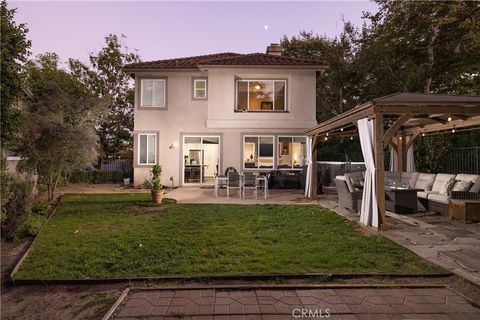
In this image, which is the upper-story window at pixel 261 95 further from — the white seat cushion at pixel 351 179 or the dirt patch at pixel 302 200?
the white seat cushion at pixel 351 179

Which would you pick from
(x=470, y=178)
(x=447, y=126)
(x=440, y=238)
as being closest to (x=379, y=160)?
(x=440, y=238)

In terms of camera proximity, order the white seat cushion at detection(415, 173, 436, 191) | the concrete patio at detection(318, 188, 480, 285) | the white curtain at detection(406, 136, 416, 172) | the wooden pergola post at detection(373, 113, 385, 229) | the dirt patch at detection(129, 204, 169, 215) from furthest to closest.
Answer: the white curtain at detection(406, 136, 416, 172) → the white seat cushion at detection(415, 173, 436, 191) → the dirt patch at detection(129, 204, 169, 215) → the wooden pergola post at detection(373, 113, 385, 229) → the concrete patio at detection(318, 188, 480, 285)

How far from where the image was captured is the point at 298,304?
11.2 feet

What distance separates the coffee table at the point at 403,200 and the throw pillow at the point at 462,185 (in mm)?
1062

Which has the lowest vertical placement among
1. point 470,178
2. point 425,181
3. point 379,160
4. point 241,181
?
point 241,181

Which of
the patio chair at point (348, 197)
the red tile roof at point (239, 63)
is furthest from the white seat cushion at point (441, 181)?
the red tile roof at point (239, 63)

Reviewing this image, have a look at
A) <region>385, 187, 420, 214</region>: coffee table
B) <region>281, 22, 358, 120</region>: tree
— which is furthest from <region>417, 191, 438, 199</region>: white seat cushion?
<region>281, 22, 358, 120</region>: tree

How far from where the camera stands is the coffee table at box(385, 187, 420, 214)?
852cm

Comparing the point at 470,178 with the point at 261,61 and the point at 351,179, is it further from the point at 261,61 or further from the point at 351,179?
the point at 261,61

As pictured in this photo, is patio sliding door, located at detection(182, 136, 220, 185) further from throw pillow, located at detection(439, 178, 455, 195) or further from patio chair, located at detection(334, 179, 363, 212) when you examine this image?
throw pillow, located at detection(439, 178, 455, 195)

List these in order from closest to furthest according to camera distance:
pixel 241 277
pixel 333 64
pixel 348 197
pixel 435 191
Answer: pixel 241 277
pixel 348 197
pixel 435 191
pixel 333 64

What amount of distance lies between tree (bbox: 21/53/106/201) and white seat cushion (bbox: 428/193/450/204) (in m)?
10.7

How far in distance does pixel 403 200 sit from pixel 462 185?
1.58 m

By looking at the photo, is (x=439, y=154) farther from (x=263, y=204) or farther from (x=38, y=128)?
(x=38, y=128)
